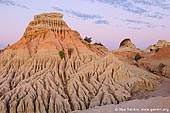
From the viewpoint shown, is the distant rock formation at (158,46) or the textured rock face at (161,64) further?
the distant rock formation at (158,46)

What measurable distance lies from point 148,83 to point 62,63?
10615 millimetres

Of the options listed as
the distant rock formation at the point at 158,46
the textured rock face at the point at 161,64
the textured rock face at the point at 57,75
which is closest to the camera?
the textured rock face at the point at 57,75

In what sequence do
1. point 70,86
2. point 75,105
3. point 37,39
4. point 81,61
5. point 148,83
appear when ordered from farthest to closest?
1. point 37,39
2. point 81,61
3. point 148,83
4. point 70,86
5. point 75,105

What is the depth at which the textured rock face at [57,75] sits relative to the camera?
81.9ft

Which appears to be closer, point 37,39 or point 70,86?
point 70,86

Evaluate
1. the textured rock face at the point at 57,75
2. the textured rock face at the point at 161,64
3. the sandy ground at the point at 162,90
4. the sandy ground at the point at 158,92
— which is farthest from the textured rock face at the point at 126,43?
the sandy ground at the point at 158,92

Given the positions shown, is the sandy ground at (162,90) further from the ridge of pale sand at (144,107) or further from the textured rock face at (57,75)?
the ridge of pale sand at (144,107)

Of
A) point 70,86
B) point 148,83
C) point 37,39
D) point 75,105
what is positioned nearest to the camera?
point 75,105

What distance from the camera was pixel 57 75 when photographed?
29234mm

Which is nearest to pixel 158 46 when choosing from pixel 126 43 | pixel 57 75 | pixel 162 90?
pixel 126 43

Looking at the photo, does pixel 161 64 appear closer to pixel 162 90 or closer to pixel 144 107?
pixel 162 90

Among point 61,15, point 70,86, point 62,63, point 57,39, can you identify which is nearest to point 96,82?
point 70,86

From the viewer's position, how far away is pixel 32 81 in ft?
90.0

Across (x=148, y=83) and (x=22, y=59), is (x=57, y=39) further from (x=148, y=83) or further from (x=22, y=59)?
(x=148, y=83)
